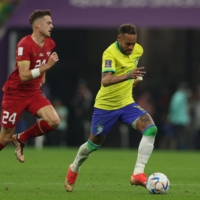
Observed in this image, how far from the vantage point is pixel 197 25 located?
78.9 ft

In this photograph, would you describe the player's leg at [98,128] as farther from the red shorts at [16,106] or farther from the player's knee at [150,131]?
the red shorts at [16,106]

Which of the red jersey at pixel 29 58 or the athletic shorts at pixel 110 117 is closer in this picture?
the athletic shorts at pixel 110 117

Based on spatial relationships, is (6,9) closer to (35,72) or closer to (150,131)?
(35,72)

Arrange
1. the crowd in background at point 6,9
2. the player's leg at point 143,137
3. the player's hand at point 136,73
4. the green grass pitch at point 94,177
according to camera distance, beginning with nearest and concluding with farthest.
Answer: the player's hand at point 136,73 < the green grass pitch at point 94,177 < the player's leg at point 143,137 < the crowd in background at point 6,9

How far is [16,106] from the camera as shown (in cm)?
1270

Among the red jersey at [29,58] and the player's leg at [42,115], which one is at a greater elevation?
the red jersey at [29,58]

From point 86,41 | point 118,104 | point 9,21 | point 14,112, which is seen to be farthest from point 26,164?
point 86,41

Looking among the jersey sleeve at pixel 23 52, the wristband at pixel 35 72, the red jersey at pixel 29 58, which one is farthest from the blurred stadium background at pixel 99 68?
the wristband at pixel 35 72

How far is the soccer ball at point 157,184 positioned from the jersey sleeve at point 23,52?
2.72m

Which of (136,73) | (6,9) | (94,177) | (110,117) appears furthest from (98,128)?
(6,9)

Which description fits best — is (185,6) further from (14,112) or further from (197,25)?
(14,112)

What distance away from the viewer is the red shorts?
12.7 m

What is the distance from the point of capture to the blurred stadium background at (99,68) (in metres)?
25.0

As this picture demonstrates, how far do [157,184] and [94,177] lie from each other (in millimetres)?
3349
